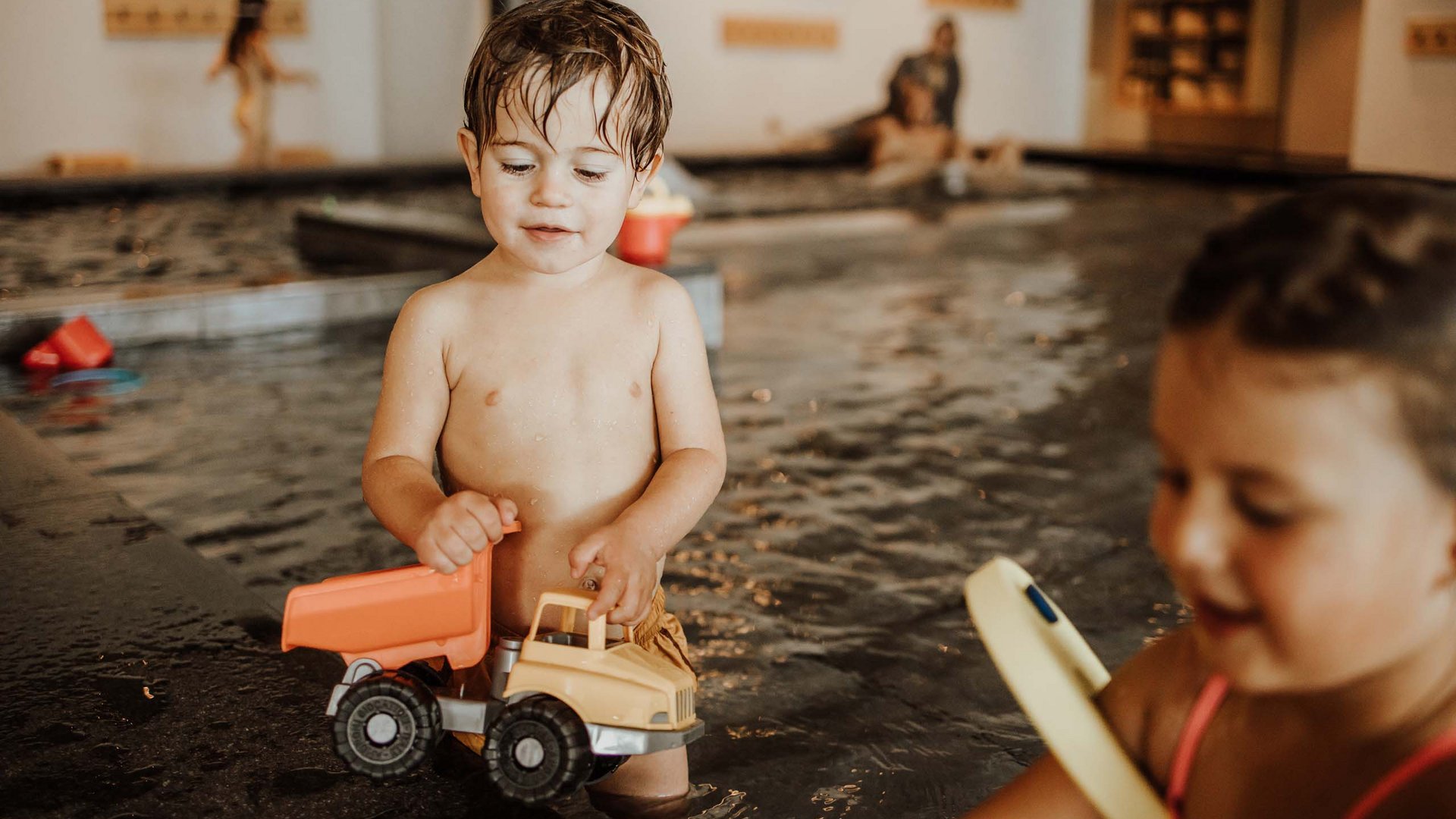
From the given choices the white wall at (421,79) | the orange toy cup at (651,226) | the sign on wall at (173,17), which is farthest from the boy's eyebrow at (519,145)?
the sign on wall at (173,17)

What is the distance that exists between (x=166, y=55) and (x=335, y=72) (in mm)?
1734

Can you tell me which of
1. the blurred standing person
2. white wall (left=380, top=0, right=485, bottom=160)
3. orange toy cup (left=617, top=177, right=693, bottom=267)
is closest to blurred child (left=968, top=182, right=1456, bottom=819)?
orange toy cup (left=617, top=177, right=693, bottom=267)

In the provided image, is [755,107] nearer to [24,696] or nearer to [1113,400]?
[1113,400]

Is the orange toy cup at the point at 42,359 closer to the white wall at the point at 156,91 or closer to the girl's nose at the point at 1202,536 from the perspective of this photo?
the girl's nose at the point at 1202,536

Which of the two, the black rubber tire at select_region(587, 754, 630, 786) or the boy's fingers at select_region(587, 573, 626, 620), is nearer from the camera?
the boy's fingers at select_region(587, 573, 626, 620)

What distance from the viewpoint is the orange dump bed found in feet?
4.85

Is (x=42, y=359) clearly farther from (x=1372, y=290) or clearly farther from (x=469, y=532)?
(x=1372, y=290)

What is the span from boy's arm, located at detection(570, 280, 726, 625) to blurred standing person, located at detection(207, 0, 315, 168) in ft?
35.6

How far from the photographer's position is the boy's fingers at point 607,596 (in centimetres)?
141

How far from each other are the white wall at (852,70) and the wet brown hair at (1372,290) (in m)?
13.6

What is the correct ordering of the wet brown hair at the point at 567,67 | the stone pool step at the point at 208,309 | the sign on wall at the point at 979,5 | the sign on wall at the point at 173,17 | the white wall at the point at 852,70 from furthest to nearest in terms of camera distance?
1. the sign on wall at the point at 979,5
2. the white wall at the point at 852,70
3. the sign on wall at the point at 173,17
4. the stone pool step at the point at 208,309
5. the wet brown hair at the point at 567,67

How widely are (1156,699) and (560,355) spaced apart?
0.87 meters

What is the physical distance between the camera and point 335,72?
45.7 ft

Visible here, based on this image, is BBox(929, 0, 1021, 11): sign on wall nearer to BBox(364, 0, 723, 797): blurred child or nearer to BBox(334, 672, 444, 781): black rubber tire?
BBox(364, 0, 723, 797): blurred child
